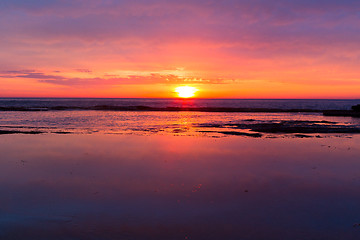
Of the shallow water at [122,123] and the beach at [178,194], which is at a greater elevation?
the shallow water at [122,123]

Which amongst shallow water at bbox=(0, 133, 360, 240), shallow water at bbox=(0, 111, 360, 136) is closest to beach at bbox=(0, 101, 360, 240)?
shallow water at bbox=(0, 133, 360, 240)

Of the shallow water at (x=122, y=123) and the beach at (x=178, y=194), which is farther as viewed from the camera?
the shallow water at (x=122, y=123)

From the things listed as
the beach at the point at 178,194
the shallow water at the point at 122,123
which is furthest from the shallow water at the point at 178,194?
the shallow water at the point at 122,123

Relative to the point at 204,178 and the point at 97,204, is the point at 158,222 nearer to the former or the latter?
the point at 97,204

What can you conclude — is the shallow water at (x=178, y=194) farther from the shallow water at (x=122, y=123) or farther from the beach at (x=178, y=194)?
the shallow water at (x=122, y=123)

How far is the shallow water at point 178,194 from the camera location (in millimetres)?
6750

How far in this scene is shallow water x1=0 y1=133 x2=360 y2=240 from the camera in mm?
6750

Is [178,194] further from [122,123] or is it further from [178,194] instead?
[122,123]

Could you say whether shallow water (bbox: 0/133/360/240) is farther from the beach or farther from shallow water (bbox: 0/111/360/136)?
shallow water (bbox: 0/111/360/136)

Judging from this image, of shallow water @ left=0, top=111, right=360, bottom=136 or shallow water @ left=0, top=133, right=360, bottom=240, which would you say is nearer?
shallow water @ left=0, top=133, right=360, bottom=240

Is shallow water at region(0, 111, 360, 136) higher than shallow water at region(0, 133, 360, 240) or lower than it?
higher

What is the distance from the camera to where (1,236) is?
6293mm

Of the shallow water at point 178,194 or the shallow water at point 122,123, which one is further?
the shallow water at point 122,123

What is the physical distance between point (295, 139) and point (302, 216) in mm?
14876
